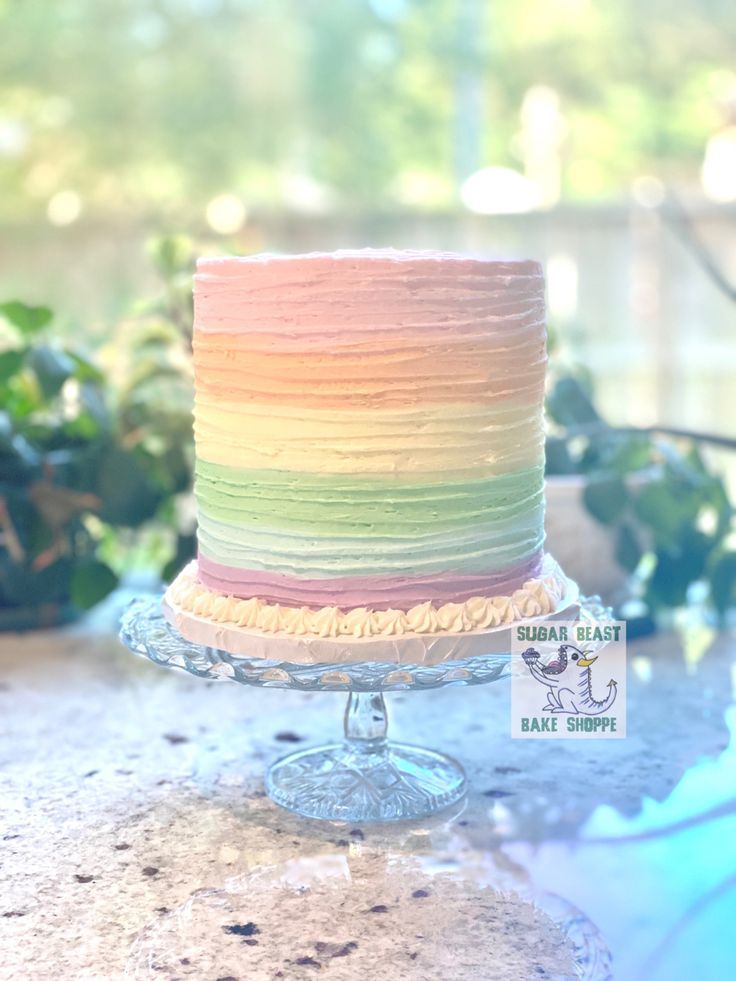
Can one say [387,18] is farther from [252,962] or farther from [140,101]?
[252,962]

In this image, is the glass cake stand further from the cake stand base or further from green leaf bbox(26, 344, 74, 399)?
green leaf bbox(26, 344, 74, 399)

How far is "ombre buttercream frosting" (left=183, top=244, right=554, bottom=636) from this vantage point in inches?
33.4

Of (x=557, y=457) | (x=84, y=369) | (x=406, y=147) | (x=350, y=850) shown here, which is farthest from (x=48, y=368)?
(x=406, y=147)

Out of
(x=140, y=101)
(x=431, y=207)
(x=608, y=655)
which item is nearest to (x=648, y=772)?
(x=608, y=655)

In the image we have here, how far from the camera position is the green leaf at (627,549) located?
4.60 ft

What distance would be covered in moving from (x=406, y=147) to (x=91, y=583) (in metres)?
3.89

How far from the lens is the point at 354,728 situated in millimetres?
1011

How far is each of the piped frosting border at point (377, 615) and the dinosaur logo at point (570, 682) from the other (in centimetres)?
4

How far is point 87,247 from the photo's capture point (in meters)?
3.46

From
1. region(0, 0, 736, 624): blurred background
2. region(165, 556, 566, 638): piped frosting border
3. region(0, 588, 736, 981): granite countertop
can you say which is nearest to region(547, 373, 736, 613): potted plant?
region(0, 588, 736, 981): granite countertop

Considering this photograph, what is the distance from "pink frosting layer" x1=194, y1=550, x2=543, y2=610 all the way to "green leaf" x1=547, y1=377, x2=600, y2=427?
651mm

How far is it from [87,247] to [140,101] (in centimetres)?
152

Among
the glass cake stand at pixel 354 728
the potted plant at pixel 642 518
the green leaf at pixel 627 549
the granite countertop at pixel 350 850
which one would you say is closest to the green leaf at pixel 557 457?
the potted plant at pixel 642 518

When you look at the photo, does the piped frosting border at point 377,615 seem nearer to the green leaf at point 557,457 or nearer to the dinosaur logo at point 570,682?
the dinosaur logo at point 570,682
